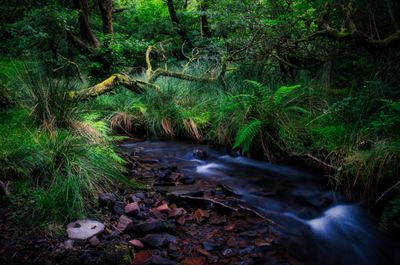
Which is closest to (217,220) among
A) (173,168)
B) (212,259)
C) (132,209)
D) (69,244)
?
(212,259)

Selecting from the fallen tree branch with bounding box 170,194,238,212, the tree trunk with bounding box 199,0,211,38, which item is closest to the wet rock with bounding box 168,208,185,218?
the fallen tree branch with bounding box 170,194,238,212

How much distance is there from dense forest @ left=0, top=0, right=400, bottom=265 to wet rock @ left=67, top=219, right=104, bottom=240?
0.08 meters

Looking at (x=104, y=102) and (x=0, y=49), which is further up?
(x=0, y=49)

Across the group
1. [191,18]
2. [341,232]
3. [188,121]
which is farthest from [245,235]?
[191,18]

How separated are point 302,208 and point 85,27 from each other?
9487mm

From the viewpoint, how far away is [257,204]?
4.15m

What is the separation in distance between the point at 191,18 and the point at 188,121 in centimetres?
921

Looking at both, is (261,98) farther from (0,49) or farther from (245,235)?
(0,49)

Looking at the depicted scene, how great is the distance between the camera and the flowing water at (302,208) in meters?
3.25

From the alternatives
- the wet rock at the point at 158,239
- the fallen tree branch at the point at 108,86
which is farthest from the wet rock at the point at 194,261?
the fallen tree branch at the point at 108,86

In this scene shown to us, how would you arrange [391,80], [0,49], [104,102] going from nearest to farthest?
[391,80], [104,102], [0,49]

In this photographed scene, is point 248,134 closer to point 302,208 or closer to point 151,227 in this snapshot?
point 302,208

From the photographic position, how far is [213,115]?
22.7 feet

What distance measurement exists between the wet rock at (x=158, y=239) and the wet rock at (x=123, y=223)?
0.26m
